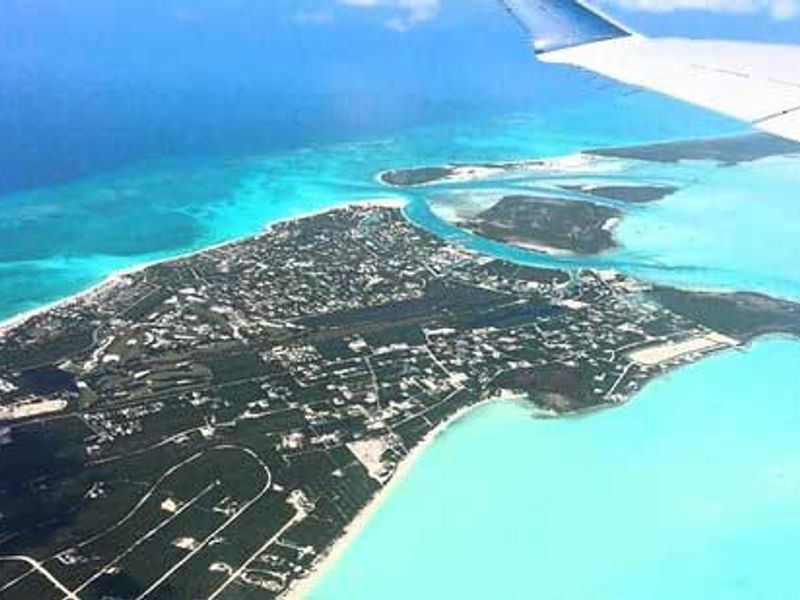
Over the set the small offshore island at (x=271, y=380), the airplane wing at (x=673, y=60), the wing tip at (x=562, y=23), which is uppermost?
the wing tip at (x=562, y=23)

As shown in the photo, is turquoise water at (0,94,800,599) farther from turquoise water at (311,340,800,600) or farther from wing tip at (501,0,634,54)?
wing tip at (501,0,634,54)

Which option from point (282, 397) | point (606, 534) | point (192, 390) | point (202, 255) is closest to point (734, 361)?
point (606, 534)

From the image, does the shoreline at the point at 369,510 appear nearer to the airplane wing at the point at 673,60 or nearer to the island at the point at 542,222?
the airplane wing at the point at 673,60

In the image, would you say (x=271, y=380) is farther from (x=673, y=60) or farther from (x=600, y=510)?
(x=673, y=60)

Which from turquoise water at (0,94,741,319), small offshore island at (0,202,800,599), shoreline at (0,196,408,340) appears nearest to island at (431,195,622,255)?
shoreline at (0,196,408,340)

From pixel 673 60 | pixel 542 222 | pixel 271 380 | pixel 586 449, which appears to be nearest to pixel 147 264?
pixel 271 380

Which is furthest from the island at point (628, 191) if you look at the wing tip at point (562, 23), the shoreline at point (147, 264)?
the wing tip at point (562, 23)
